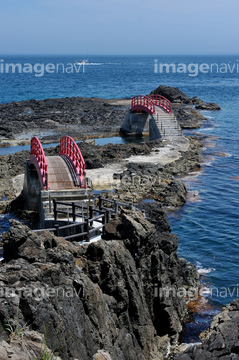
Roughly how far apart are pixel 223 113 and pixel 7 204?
53172 mm

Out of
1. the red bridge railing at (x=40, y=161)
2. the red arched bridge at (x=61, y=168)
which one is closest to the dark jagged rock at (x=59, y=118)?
the red bridge railing at (x=40, y=161)

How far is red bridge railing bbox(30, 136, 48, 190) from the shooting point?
74.4ft

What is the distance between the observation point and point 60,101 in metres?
77.9

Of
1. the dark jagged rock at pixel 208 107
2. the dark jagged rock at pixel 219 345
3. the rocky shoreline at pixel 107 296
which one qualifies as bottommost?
the dark jagged rock at pixel 219 345

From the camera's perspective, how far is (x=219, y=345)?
13.7 metres

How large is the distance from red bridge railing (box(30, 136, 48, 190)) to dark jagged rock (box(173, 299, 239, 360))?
35.7ft

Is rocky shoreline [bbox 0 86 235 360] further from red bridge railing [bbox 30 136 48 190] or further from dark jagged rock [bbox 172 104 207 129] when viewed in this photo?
dark jagged rock [bbox 172 104 207 129]

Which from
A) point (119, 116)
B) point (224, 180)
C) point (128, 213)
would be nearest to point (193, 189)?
point (224, 180)

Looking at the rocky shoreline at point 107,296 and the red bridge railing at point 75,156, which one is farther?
the red bridge railing at point 75,156

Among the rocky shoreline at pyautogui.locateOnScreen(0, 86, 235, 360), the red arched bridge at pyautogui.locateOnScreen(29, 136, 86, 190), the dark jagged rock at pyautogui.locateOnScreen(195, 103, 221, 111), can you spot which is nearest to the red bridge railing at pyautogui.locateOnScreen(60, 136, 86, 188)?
the red arched bridge at pyautogui.locateOnScreen(29, 136, 86, 190)

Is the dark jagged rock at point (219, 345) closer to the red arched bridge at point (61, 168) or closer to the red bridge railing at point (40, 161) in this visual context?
the red arched bridge at point (61, 168)

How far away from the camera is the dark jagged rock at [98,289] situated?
9.22 metres

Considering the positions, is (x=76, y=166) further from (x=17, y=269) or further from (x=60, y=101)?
(x=60, y=101)

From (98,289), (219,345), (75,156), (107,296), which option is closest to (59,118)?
(75,156)
